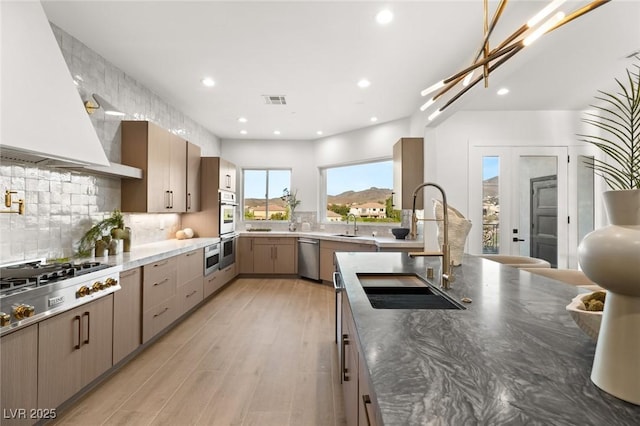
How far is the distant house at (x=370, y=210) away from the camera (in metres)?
5.86

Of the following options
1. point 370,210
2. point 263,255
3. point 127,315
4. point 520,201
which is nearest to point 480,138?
point 520,201

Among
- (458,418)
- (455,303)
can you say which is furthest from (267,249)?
(458,418)

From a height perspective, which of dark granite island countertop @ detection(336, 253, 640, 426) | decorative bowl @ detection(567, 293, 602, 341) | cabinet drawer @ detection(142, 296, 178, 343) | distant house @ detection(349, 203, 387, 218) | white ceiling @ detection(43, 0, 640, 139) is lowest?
cabinet drawer @ detection(142, 296, 178, 343)

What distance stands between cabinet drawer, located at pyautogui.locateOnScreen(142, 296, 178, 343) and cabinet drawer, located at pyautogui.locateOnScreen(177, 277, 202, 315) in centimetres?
15

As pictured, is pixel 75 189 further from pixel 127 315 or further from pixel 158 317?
pixel 158 317

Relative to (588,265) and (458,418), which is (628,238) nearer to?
(588,265)

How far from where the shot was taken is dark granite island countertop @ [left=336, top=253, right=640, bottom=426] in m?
0.60

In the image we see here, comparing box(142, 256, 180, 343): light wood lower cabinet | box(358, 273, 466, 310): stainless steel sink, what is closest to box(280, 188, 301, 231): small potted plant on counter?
box(142, 256, 180, 343): light wood lower cabinet

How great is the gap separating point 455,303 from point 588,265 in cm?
74

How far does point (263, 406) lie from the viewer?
6.93 feet

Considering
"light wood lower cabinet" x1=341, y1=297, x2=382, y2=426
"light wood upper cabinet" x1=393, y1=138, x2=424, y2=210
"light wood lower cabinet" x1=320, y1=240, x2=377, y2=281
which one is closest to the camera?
"light wood lower cabinet" x1=341, y1=297, x2=382, y2=426

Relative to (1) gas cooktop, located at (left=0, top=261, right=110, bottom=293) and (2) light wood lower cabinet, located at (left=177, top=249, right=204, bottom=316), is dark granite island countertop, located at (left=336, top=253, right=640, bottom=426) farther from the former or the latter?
(2) light wood lower cabinet, located at (left=177, top=249, right=204, bottom=316)

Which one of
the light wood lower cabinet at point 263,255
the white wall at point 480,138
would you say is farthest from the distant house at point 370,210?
the light wood lower cabinet at point 263,255

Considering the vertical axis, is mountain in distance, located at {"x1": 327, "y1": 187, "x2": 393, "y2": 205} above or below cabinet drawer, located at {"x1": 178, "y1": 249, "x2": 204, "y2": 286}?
above
